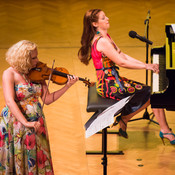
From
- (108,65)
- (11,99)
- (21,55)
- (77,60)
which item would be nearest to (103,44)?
(108,65)

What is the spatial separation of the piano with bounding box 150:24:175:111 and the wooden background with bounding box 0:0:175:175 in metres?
0.91

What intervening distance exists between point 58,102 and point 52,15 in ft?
12.3

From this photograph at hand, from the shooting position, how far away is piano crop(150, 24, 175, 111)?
3439 millimetres

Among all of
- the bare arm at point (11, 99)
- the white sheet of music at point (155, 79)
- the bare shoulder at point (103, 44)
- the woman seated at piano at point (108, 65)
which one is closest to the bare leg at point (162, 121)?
the woman seated at piano at point (108, 65)

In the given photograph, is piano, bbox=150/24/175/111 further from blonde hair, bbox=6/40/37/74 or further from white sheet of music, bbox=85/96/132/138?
blonde hair, bbox=6/40/37/74

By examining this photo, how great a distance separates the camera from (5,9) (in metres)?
9.14

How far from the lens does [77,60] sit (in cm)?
764

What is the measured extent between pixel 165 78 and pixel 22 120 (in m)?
1.45

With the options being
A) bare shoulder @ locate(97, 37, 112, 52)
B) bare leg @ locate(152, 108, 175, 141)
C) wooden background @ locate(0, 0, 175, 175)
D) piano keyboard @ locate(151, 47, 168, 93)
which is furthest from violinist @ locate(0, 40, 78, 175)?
bare leg @ locate(152, 108, 175, 141)

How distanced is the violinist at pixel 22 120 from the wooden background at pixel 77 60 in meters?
0.91

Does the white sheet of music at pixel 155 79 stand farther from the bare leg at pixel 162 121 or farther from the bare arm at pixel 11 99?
the bare arm at pixel 11 99

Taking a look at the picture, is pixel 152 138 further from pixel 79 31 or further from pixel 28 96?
pixel 79 31

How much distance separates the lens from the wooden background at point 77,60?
4.29 m

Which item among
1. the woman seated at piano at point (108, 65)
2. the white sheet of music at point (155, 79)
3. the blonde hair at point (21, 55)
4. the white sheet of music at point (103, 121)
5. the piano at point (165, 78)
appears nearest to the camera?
the white sheet of music at point (103, 121)
